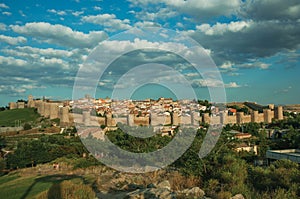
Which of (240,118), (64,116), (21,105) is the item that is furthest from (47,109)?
(240,118)

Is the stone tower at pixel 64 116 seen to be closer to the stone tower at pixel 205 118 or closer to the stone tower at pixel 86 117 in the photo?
the stone tower at pixel 86 117

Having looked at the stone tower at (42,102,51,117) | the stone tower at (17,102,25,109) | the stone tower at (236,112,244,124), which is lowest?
the stone tower at (236,112,244,124)

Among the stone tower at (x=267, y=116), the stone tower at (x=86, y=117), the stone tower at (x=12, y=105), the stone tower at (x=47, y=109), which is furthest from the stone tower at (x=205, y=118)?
the stone tower at (x=12, y=105)

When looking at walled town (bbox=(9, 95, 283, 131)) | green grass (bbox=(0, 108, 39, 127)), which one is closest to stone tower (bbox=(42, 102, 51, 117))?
walled town (bbox=(9, 95, 283, 131))

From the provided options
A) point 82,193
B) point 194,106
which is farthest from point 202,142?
point 194,106

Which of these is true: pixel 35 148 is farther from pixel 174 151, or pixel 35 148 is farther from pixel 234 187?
pixel 234 187

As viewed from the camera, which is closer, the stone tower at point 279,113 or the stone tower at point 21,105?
the stone tower at point 279,113

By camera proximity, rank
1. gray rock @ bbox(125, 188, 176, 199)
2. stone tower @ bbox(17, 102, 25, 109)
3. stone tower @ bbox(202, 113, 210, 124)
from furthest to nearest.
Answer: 1. stone tower @ bbox(17, 102, 25, 109)
2. stone tower @ bbox(202, 113, 210, 124)
3. gray rock @ bbox(125, 188, 176, 199)

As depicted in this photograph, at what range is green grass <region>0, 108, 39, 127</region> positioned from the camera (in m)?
→ 51.5

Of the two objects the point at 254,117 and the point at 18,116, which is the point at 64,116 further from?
the point at 254,117

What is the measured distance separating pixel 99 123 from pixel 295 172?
35.5 meters

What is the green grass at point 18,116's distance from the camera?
169 ft

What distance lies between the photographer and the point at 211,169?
7.89 m

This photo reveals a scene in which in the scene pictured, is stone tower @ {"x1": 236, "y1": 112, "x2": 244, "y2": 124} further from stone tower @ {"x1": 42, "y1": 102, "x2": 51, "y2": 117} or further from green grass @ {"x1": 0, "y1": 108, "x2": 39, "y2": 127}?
green grass @ {"x1": 0, "y1": 108, "x2": 39, "y2": 127}
